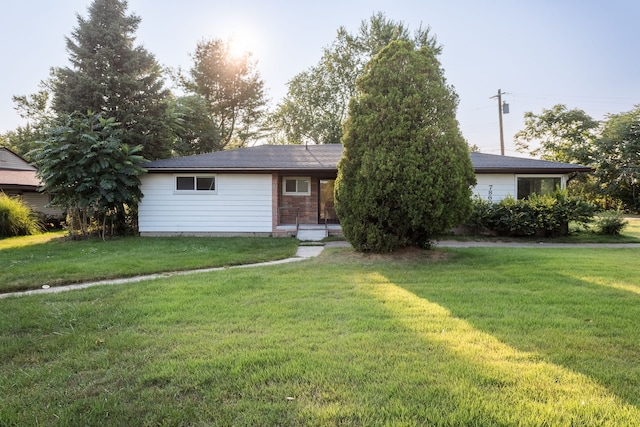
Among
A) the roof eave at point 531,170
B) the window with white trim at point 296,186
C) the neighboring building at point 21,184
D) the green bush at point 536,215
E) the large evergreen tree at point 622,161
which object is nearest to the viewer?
the green bush at point 536,215

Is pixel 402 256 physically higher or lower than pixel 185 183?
lower

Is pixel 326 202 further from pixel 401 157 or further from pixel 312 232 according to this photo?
pixel 401 157

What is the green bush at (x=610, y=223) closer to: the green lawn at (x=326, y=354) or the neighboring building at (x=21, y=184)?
the green lawn at (x=326, y=354)

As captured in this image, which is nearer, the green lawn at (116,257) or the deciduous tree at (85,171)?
the green lawn at (116,257)

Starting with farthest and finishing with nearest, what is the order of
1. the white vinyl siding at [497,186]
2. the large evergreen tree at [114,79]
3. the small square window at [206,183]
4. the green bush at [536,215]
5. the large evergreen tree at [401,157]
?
the large evergreen tree at [114,79]
the white vinyl siding at [497,186]
the small square window at [206,183]
the green bush at [536,215]
the large evergreen tree at [401,157]

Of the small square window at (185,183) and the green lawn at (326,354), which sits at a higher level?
the small square window at (185,183)

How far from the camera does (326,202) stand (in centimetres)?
1415

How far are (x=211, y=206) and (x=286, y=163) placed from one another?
Answer: 3.02 metres

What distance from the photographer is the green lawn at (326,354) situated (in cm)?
212

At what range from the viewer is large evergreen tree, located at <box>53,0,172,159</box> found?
15047mm

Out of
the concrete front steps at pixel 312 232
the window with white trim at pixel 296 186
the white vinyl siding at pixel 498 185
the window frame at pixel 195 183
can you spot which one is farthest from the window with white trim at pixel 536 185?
the window frame at pixel 195 183

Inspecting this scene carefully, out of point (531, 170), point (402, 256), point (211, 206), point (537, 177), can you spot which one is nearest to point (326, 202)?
point (211, 206)

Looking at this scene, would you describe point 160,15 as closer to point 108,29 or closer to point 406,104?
point 108,29

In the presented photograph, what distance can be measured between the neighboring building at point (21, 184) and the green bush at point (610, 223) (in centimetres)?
2077
